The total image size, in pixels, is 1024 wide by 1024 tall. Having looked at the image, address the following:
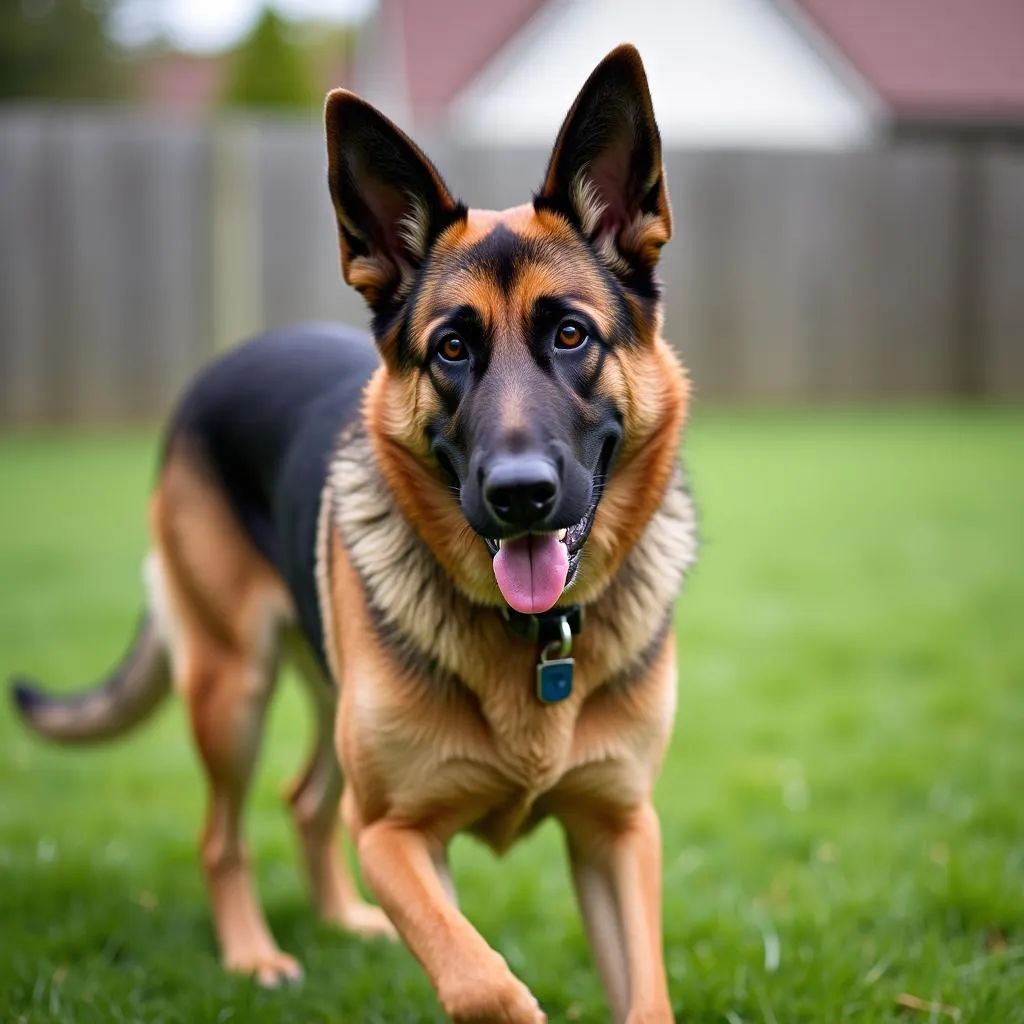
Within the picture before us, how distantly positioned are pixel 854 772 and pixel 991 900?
3.96 ft

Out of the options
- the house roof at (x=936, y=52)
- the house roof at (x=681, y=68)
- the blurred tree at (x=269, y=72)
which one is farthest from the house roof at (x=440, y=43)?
the house roof at (x=936, y=52)

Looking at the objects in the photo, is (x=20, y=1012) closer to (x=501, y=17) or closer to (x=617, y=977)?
(x=617, y=977)

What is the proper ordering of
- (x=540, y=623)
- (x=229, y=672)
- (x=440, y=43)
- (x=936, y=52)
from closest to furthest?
(x=540, y=623) < (x=229, y=672) < (x=936, y=52) < (x=440, y=43)

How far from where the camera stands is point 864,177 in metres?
13.6

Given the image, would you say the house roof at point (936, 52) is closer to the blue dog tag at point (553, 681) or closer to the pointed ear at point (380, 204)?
the pointed ear at point (380, 204)

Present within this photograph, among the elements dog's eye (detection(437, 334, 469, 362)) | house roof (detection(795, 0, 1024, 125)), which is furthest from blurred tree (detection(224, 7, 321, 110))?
dog's eye (detection(437, 334, 469, 362))

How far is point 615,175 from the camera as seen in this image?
287 centimetres

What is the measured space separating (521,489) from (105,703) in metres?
2.27

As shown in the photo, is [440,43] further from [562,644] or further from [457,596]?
[562,644]

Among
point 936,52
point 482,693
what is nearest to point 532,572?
point 482,693

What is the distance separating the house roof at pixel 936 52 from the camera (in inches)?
676

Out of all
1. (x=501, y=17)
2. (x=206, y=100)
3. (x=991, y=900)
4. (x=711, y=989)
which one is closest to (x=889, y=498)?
(x=991, y=900)

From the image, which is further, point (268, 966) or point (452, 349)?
point (268, 966)

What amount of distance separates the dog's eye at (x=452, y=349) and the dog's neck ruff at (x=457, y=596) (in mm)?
425
